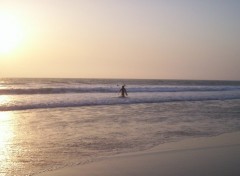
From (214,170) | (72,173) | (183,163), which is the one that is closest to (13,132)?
(72,173)

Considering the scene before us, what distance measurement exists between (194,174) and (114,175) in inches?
59.2

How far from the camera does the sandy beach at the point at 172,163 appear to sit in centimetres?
649

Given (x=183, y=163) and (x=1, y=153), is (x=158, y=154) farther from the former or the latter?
(x=1, y=153)

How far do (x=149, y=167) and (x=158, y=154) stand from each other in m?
1.21

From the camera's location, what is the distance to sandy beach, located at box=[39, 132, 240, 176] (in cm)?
649

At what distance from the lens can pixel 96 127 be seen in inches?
480

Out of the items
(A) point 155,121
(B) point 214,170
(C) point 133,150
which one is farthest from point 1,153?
(A) point 155,121

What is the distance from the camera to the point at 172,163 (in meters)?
7.20

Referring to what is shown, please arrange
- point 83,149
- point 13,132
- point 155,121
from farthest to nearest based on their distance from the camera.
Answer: point 155,121 < point 13,132 < point 83,149

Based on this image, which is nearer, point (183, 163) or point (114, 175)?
point (114, 175)

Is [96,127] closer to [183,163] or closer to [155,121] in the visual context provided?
[155,121]

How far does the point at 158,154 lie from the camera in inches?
318

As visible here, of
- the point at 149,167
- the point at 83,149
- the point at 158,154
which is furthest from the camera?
the point at 83,149

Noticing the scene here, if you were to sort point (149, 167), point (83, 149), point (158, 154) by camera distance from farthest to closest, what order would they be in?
1. point (83, 149)
2. point (158, 154)
3. point (149, 167)
